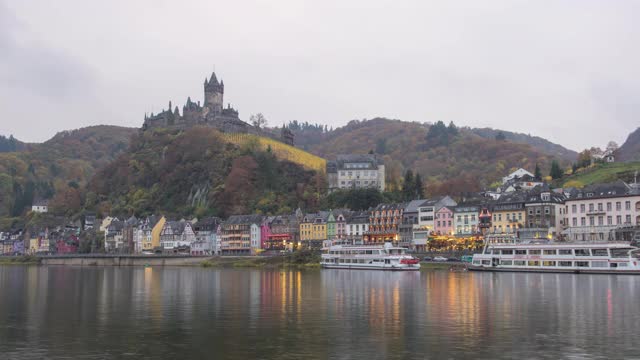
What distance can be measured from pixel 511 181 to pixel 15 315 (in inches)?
4580

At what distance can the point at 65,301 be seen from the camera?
4866 cm

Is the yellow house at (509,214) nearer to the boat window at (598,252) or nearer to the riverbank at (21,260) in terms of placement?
the boat window at (598,252)

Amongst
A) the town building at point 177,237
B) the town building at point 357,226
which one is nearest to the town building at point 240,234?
the town building at point 177,237

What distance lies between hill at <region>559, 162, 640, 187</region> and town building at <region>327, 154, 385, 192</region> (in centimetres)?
3918

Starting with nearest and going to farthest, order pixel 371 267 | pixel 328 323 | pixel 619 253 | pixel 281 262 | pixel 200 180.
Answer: pixel 328 323
pixel 619 253
pixel 371 267
pixel 281 262
pixel 200 180

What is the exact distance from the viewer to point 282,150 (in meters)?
178

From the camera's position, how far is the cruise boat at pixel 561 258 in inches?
3012

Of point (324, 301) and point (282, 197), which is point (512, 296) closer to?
point (324, 301)

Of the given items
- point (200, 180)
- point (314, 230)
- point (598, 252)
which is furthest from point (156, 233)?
point (598, 252)

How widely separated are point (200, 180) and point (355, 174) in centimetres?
3813

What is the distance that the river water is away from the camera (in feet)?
88.2

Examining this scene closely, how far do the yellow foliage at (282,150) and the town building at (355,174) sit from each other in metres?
8.81

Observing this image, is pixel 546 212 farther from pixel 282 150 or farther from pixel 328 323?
pixel 282 150

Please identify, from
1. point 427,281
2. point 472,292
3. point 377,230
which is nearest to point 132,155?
point 377,230
